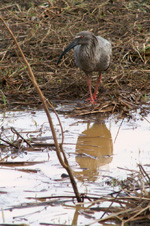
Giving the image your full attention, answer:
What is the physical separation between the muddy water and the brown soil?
1.71 feet

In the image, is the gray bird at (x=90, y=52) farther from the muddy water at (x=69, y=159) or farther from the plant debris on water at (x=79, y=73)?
the muddy water at (x=69, y=159)

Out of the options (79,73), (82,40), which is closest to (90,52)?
(82,40)

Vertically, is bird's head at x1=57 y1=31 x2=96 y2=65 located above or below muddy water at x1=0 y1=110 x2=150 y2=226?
above

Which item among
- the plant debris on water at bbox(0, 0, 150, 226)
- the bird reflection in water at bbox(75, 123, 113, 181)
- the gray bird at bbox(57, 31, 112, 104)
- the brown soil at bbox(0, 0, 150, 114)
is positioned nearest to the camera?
the plant debris on water at bbox(0, 0, 150, 226)

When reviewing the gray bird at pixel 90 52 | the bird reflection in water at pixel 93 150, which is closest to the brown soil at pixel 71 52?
the gray bird at pixel 90 52

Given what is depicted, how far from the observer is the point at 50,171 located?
12.4 ft

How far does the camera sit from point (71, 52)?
822 centimetres

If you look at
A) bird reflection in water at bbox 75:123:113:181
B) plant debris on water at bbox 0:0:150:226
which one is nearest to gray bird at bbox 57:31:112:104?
plant debris on water at bbox 0:0:150:226

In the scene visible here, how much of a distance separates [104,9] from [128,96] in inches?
193

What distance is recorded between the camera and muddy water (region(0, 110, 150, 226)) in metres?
2.99

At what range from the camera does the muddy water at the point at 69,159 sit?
2.99 m

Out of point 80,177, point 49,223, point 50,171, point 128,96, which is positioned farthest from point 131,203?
point 128,96

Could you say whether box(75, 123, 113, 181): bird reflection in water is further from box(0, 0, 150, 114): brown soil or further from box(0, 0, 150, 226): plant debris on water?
box(0, 0, 150, 114): brown soil

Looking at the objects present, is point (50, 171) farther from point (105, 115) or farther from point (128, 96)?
point (128, 96)
